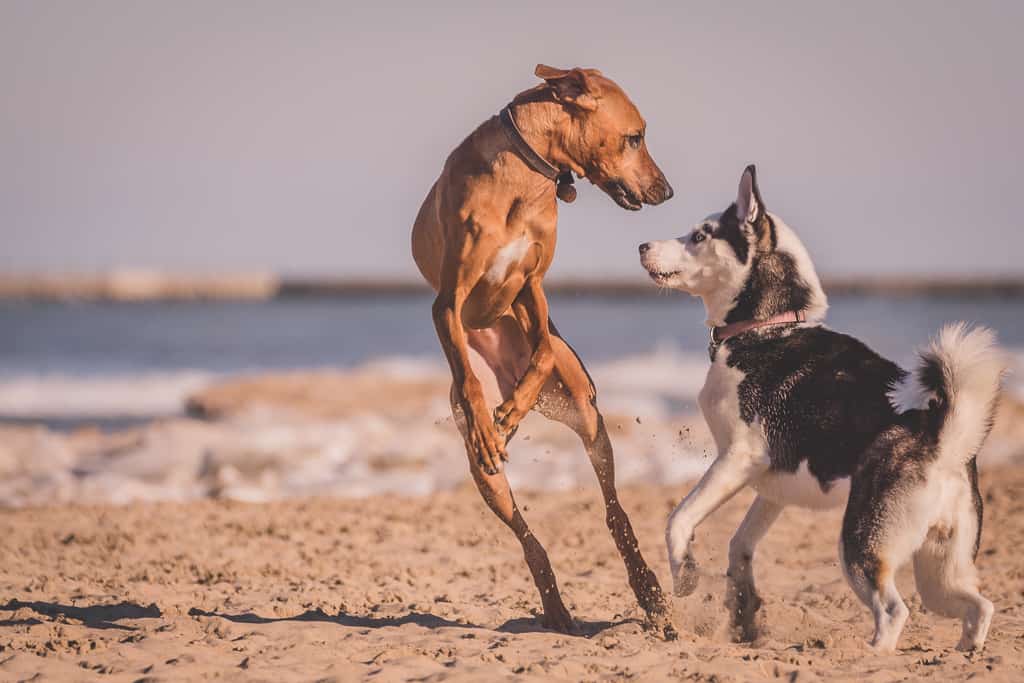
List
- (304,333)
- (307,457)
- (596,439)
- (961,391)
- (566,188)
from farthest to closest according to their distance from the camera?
1. (304,333)
2. (307,457)
3. (596,439)
4. (566,188)
5. (961,391)

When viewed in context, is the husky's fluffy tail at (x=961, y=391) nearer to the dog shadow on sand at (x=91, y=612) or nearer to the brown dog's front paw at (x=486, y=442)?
the brown dog's front paw at (x=486, y=442)

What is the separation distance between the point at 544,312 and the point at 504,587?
7.57 ft

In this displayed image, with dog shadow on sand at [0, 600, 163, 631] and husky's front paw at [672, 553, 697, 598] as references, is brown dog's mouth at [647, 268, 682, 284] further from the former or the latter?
dog shadow on sand at [0, 600, 163, 631]

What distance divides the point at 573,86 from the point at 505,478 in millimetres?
1997

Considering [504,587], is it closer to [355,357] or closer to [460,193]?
[460,193]

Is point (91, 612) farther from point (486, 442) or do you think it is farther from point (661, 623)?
point (661, 623)

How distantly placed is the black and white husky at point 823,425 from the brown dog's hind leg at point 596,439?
433 mm

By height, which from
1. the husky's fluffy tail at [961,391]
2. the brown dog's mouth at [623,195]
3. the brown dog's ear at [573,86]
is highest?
the brown dog's ear at [573,86]

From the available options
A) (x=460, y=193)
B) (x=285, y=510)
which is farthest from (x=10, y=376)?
(x=460, y=193)

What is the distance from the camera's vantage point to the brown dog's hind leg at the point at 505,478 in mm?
6078

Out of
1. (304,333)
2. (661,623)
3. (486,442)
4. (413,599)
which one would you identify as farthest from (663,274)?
(304,333)

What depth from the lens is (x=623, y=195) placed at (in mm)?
5594

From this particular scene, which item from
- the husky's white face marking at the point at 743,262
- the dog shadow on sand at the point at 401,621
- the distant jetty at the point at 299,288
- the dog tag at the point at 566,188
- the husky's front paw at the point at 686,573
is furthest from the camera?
the distant jetty at the point at 299,288

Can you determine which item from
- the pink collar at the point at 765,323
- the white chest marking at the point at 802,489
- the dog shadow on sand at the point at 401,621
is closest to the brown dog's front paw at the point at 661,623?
the dog shadow on sand at the point at 401,621
